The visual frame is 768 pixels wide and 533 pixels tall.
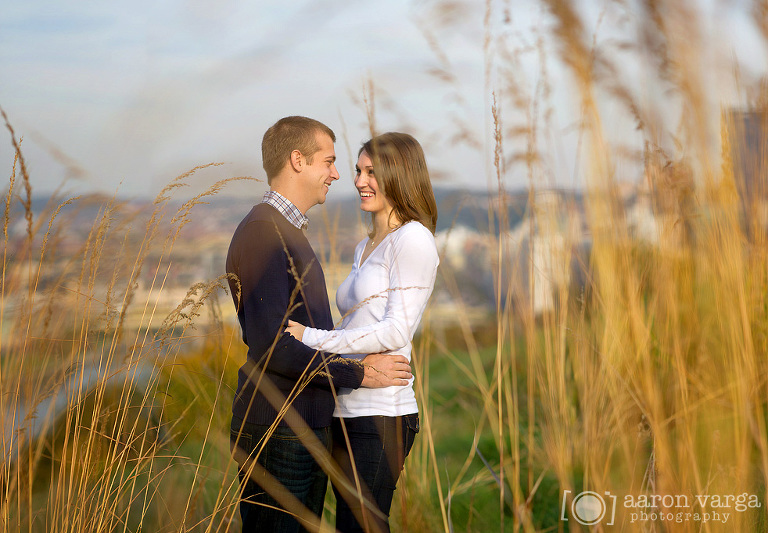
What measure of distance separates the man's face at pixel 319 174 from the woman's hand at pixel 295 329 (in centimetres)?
33

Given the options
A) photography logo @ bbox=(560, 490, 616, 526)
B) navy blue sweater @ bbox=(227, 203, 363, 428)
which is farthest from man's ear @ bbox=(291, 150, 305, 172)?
photography logo @ bbox=(560, 490, 616, 526)

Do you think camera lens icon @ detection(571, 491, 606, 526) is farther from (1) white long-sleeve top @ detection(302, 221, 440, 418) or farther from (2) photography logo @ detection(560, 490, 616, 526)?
(1) white long-sleeve top @ detection(302, 221, 440, 418)

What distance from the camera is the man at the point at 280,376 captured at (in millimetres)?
1444

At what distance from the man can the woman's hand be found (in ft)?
0.06

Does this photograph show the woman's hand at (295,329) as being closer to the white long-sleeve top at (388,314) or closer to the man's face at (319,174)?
the white long-sleeve top at (388,314)

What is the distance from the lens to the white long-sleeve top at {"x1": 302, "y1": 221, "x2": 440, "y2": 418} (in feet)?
4.74

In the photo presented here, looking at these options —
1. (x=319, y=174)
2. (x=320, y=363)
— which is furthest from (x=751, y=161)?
(x=320, y=363)

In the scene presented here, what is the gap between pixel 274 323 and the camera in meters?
1.45

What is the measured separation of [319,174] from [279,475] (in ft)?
2.40

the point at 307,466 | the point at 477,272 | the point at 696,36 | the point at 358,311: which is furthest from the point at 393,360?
the point at 477,272

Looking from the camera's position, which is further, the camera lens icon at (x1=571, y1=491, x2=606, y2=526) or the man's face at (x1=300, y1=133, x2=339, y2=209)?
the man's face at (x1=300, y1=133, x2=339, y2=209)

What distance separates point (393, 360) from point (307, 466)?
317 mm

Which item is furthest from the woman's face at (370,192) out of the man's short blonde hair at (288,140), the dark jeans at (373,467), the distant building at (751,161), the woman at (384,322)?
the distant building at (751,161)

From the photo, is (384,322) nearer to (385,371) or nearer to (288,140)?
(385,371)
